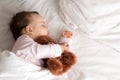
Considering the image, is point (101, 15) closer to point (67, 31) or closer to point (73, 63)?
point (67, 31)

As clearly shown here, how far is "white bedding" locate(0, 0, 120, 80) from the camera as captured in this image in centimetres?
114

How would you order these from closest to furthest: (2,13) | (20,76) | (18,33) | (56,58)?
(20,76) < (56,58) < (18,33) < (2,13)

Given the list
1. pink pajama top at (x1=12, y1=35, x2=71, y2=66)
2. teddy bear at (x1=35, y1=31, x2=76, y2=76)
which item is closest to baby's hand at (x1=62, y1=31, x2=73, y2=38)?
teddy bear at (x1=35, y1=31, x2=76, y2=76)

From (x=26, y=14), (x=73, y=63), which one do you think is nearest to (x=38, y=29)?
(x=26, y=14)

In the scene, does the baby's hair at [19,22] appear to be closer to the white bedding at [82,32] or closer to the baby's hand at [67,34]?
the white bedding at [82,32]

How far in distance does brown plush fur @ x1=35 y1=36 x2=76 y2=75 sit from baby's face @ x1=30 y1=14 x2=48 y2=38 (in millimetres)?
29

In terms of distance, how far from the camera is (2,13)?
1417mm

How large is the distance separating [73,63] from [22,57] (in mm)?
242

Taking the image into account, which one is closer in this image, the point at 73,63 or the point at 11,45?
the point at 73,63

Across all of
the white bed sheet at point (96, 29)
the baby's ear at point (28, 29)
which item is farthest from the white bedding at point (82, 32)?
the baby's ear at point (28, 29)

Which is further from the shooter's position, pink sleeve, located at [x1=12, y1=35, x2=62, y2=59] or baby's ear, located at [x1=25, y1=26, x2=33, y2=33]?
baby's ear, located at [x1=25, y1=26, x2=33, y2=33]

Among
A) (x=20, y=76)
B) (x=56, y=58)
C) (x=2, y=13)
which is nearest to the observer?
(x=20, y=76)

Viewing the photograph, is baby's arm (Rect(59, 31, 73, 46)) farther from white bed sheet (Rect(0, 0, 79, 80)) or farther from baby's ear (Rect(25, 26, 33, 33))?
baby's ear (Rect(25, 26, 33, 33))

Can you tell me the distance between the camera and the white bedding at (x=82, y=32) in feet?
3.74
